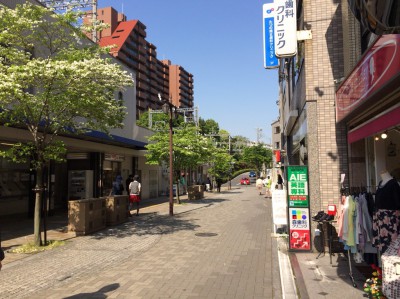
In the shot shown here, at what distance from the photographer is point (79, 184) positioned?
19703mm

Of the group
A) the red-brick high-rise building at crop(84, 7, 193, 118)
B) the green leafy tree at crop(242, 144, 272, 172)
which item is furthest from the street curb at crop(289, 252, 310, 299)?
the red-brick high-rise building at crop(84, 7, 193, 118)

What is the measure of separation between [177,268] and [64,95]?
5.70 m

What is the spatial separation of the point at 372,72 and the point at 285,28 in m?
4.49

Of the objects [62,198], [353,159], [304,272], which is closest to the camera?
[304,272]

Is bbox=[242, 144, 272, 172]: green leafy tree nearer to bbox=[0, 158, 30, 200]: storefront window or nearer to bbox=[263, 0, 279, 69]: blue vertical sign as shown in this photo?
bbox=[0, 158, 30, 200]: storefront window

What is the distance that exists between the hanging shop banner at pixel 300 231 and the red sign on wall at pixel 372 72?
2.66 meters

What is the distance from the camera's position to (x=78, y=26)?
10.5 metres

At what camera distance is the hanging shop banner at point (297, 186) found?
28.5 ft

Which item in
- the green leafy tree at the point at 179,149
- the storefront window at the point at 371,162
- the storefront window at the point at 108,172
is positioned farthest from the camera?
the storefront window at the point at 108,172

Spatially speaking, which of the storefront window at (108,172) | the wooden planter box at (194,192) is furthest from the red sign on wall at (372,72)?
the wooden planter box at (194,192)

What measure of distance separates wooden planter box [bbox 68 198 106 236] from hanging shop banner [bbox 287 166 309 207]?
22.1 ft

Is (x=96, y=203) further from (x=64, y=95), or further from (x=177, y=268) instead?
(x=177, y=268)

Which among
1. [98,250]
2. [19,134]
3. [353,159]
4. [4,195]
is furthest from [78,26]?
[4,195]

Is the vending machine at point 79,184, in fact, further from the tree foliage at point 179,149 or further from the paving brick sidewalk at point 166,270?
the paving brick sidewalk at point 166,270
